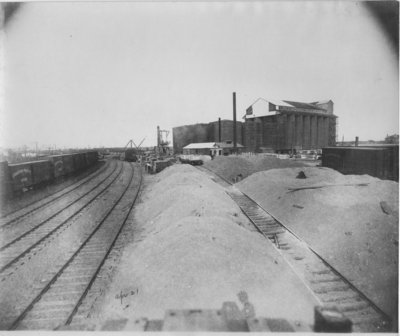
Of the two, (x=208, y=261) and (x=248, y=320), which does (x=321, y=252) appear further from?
(x=248, y=320)

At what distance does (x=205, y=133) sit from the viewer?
→ 6331cm

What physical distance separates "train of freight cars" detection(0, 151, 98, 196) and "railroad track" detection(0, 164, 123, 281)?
4324 millimetres

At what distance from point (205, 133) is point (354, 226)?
55766 mm

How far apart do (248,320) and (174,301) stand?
6.69 feet

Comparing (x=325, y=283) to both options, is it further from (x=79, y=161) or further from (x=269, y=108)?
(x=269, y=108)

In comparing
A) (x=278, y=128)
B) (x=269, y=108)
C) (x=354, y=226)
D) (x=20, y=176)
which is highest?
(x=269, y=108)

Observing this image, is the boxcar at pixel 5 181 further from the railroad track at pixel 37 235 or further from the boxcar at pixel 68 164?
the boxcar at pixel 68 164

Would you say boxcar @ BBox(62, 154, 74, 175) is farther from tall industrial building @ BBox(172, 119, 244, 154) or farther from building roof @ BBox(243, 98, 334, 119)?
building roof @ BBox(243, 98, 334, 119)

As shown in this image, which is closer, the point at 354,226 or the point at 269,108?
the point at 354,226

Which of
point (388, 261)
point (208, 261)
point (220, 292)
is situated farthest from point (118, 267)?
point (388, 261)

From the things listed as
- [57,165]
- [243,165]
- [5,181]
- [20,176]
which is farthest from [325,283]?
[57,165]

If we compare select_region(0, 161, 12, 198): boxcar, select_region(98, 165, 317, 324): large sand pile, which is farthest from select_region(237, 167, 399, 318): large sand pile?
select_region(0, 161, 12, 198): boxcar
